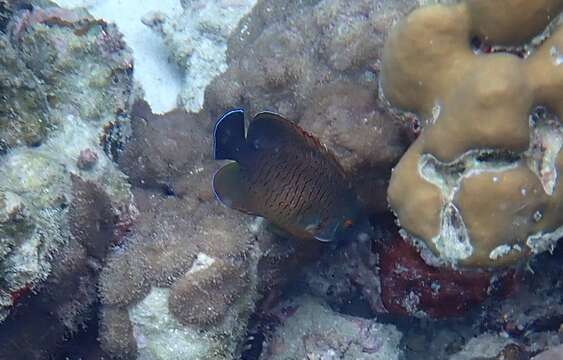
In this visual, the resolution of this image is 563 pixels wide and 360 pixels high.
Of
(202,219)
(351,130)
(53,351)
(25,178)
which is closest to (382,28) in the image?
(351,130)

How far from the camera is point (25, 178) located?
129 inches

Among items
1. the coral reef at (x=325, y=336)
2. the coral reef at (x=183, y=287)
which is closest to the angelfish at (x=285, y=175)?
the coral reef at (x=183, y=287)

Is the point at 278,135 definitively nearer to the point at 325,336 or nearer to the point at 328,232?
the point at 328,232

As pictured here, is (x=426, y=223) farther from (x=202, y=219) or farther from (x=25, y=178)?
(x=25, y=178)

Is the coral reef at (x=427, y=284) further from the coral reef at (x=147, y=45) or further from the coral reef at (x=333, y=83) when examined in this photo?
the coral reef at (x=147, y=45)

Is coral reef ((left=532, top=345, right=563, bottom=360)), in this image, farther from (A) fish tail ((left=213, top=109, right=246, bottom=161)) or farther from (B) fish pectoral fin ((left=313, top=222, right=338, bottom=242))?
(A) fish tail ((left=213, top=109, right=246, bottom=161))

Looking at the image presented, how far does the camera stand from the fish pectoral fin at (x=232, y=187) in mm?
A: 2889

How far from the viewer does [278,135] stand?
9.20ft

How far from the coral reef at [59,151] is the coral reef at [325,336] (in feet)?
4.84

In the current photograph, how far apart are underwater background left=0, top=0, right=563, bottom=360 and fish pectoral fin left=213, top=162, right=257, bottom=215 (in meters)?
0.01

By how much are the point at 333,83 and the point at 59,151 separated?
205cm

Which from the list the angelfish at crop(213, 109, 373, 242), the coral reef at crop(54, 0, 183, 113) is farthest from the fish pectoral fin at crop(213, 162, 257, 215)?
the coral reef at crop(54, 0, 183, 113)

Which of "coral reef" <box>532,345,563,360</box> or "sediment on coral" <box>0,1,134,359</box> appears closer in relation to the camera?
"coral reef" <box>532,345,563,360</box>

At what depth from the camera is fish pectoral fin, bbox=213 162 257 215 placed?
2.89 m
